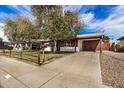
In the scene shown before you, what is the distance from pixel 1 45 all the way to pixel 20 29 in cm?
2009

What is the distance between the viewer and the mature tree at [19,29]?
676 inches

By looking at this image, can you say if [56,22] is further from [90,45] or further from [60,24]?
[90,45]

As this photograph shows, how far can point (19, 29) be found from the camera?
18328 mm

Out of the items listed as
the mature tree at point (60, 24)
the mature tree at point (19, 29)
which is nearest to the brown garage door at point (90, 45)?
the mature tree at point (60, 24)

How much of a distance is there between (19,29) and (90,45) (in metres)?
11.2

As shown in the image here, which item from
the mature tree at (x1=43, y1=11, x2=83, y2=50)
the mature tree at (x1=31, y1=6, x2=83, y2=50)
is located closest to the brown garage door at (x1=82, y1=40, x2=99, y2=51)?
the mature tree at (x1=31, y1=6, x2=83, y2=50)

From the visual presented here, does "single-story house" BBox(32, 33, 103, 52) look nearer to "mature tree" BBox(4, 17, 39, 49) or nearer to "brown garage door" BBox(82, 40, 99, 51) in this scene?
"brown garage door" BBox(82, 40, 99, 51)

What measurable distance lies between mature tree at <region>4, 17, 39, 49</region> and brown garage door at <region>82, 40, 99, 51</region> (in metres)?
8.56

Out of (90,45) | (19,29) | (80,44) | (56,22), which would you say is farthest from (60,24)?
(90,45)

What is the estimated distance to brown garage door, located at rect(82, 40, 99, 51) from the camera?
19734 millimetres

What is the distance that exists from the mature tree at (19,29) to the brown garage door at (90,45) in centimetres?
856
